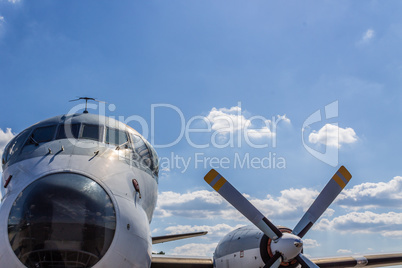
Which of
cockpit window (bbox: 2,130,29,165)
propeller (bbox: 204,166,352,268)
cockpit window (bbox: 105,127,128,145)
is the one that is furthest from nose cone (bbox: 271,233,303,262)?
cockpit window (bbox: 2,130,29,165)

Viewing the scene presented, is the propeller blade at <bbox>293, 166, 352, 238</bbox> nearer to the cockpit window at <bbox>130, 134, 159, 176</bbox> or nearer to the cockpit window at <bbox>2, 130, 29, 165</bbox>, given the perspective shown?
the cockpit window at <bbox>130, 134, 159, 176</bbox>

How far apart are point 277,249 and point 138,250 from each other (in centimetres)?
439

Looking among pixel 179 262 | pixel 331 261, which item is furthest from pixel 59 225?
pixel 331 261

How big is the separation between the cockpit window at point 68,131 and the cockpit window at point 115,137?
0.68 metres

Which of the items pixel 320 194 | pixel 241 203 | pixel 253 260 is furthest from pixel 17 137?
pixel 320 194

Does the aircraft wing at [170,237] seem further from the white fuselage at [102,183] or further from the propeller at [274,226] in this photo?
the white fuselage at [102,183]

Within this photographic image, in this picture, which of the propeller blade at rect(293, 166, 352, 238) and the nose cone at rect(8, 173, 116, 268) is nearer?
the nose cone at rect(8, 173, 116, 268)

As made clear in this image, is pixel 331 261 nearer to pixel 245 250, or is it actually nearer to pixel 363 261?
pixel 363 261

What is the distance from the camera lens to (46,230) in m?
6.19

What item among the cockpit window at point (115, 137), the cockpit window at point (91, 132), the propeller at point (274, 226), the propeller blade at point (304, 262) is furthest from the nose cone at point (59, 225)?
the propeller blade at point (304, 262)

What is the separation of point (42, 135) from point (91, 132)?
110 cm

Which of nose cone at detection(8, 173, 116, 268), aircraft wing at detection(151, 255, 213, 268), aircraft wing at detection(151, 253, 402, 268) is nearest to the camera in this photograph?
nose cone at detection(8, 173, 116, 268)

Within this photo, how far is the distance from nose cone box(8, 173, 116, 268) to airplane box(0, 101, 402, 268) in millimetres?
15

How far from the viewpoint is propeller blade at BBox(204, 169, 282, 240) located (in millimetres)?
10684
